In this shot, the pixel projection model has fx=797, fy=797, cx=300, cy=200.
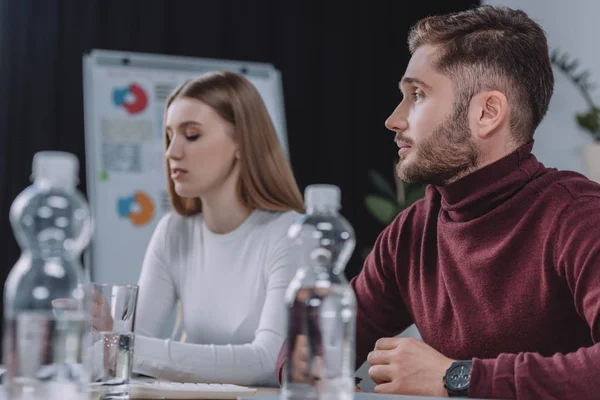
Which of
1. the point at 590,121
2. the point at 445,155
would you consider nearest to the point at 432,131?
the point at 445,155

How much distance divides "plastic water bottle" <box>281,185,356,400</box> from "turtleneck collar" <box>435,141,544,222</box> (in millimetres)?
482

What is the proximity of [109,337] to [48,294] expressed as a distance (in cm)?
36

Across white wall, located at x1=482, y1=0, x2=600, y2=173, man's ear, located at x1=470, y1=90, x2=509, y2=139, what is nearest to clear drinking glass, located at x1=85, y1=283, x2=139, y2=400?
man's ear, located at x1=470, y1=90, x2=509, y2=139

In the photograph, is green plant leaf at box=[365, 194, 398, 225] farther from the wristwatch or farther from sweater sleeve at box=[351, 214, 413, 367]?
the wristwatch

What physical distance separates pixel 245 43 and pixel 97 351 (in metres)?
3.53

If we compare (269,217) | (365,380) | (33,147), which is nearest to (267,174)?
(269,217)

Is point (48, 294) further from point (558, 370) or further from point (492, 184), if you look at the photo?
point (492, 184)

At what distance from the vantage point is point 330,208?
0.83 meters

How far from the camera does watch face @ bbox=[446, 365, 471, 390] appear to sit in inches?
42.6

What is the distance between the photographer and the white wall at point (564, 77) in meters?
4.05

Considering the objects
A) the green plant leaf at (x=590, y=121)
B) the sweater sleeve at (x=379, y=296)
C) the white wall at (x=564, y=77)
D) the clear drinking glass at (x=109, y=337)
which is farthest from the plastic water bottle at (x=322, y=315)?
the white wall at (x=564, y=77)

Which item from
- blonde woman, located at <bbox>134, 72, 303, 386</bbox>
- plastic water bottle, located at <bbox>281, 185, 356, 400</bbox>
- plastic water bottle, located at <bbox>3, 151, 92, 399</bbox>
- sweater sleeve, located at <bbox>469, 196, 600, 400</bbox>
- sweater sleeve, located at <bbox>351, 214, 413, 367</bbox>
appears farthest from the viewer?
blonde woman, located at <bbox>134, 72, 303, 386</bbox>

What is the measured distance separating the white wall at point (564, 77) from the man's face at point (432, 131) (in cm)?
285

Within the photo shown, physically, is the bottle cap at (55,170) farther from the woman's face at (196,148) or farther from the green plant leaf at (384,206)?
the green plant leaf at (384,206)
